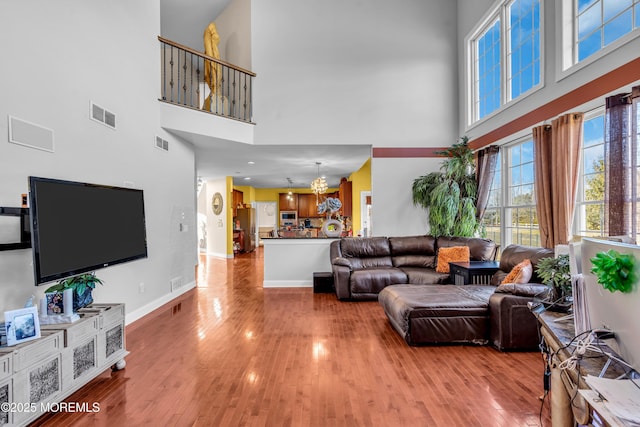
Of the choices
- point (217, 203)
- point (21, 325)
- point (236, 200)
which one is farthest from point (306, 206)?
point (21, 325)

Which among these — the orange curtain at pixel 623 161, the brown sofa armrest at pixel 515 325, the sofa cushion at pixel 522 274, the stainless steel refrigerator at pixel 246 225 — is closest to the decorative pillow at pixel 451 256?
the sofa cushion at pixel 522 274

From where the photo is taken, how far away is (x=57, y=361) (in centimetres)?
214

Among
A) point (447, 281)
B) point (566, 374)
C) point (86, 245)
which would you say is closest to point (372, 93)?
point (447, 281)

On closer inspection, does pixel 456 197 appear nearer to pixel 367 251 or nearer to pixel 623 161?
pixel 367 251

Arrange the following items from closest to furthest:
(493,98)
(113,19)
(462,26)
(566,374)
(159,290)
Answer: (566,374)
(113,19)
(159,290)
(493,98)
(462,26)

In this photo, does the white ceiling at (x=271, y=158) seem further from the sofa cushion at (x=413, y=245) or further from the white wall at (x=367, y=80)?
the sofa cushion at (x=413, y=245)

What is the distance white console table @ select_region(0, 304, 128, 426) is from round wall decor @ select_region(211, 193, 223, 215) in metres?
7.64

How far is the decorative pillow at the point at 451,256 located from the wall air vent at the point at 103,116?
482 centimetres

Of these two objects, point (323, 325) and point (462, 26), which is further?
point (462, 26)

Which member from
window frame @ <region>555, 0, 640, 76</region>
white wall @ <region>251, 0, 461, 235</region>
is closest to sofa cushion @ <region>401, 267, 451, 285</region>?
white wall @ <region>251, 0, 461, 235</region>

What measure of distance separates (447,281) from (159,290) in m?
4.23

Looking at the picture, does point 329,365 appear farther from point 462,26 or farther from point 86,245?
point 462,26

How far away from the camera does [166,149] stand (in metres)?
4.94

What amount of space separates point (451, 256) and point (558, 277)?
2942mm
